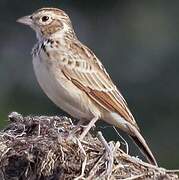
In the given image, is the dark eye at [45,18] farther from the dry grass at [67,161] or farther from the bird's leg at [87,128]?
the dry grass at [67,161]

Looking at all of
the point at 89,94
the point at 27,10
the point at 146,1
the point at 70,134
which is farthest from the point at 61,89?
the point at 146,1

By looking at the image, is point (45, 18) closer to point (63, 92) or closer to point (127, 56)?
point (63, 92)

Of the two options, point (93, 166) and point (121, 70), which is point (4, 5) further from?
point (93, 166)

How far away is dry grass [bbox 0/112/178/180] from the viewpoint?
9680 mm

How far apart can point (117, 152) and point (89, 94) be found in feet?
6.16

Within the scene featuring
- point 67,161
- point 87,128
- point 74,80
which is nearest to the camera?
point 67,161

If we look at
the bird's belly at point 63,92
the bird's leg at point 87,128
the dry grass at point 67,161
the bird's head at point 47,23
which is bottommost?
the dry grass at point 67,161

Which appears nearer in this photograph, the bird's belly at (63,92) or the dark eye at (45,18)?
the bird's belly at (63,92)

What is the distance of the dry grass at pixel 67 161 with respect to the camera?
31.8 ft

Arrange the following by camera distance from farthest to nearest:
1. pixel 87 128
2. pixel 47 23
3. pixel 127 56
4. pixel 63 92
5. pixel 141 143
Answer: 1. pixel 127 56
2. pixel 47 23
3. pixel 63 92
4. pixel 141 143
5. pixel 87 128

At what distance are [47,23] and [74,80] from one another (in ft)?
2.39

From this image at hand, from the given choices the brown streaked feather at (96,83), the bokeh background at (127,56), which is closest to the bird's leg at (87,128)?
the brown streaked feather at (96,83)

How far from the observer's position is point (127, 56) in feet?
80.0

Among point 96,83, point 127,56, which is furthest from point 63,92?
point 127,56
